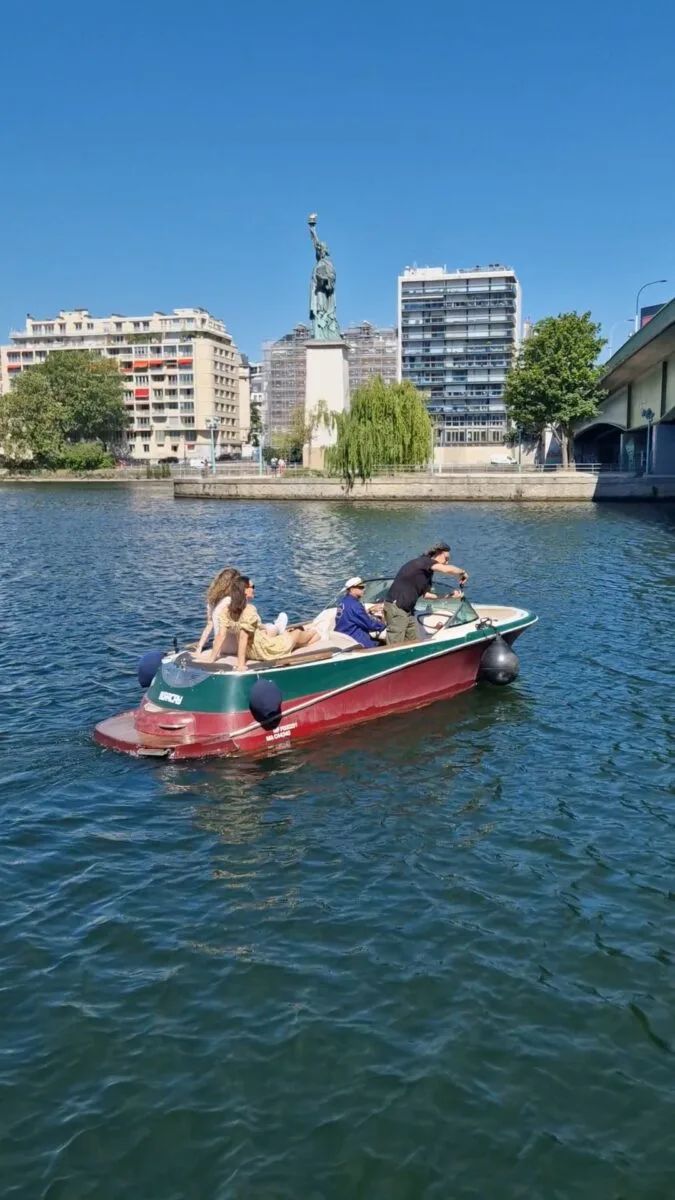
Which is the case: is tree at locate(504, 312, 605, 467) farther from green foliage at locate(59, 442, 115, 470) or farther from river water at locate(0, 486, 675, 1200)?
river water at locate(0, 486, 675, 1200)

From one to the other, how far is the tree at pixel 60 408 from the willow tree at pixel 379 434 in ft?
184

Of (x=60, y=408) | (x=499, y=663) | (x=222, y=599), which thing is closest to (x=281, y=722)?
(x=222, y=599)

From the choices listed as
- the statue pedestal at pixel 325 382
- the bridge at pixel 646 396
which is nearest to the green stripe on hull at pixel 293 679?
the bridge at pixel 646 396

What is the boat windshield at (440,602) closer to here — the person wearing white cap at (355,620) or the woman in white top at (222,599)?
the person wearing white cap at (355,620)

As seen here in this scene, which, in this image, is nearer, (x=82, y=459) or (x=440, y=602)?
(x=440, y=602)

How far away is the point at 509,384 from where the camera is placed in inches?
3157

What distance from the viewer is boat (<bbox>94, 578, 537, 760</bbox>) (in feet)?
36.9

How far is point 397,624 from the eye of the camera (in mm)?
13453

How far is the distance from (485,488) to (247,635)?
Result: 5548 cm

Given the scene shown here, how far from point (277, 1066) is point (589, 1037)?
1.97 m

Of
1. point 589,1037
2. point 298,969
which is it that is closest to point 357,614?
point 298,969

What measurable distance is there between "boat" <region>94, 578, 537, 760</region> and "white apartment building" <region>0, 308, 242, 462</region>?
14038 centimetres

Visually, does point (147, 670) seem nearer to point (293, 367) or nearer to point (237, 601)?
point (237, 601)

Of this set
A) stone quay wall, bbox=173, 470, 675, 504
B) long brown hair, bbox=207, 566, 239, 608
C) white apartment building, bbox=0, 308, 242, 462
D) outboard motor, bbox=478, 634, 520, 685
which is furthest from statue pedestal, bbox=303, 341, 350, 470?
white apartment building, bbox=0, 308, 242, 462
